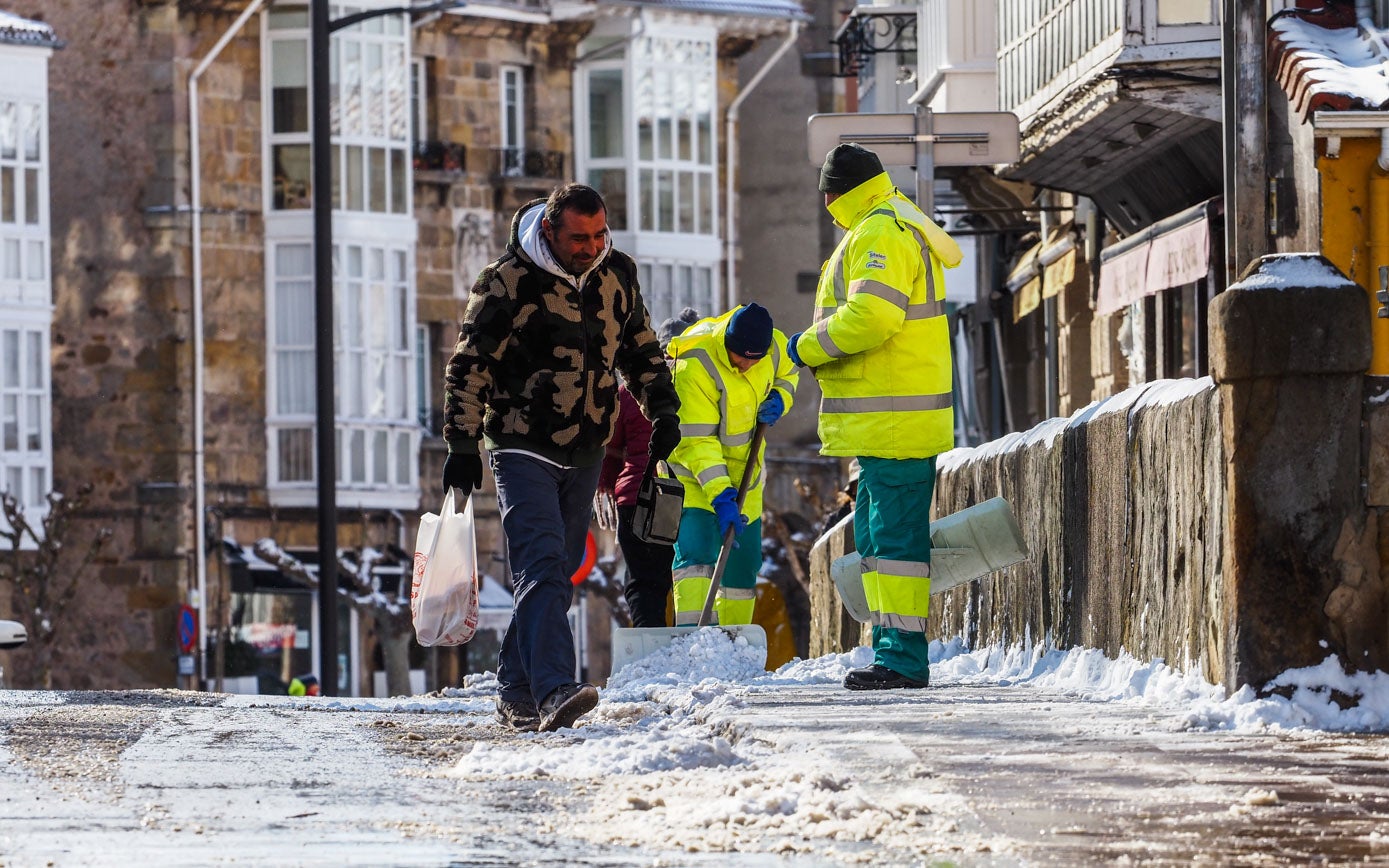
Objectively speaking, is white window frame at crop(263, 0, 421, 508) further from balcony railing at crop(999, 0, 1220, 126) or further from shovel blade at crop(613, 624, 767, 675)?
shovel blade at crop(613, 624, 767, 675)

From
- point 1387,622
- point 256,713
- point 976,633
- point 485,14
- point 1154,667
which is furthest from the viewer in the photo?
point 485,14

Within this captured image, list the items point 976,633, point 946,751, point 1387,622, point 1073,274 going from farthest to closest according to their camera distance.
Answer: point 1073,274
point 976,633
point 1387,622
point 946,751

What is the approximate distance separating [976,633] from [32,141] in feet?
101

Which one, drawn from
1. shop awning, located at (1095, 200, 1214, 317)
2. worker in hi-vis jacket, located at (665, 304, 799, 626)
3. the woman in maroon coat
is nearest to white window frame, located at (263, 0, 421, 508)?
shop awning, located at (1095, 200, 1214, 317)

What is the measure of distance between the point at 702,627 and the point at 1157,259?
1035cm

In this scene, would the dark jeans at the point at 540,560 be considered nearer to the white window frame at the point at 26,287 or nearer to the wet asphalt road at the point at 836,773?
the wet asphalt road at the point at 836,773

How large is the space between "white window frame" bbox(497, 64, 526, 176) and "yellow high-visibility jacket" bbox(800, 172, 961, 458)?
113 feet

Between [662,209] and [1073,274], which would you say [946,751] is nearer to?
[1073,274]

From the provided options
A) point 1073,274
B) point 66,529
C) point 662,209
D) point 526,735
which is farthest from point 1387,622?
point 662,209

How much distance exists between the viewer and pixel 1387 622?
8.46 metres

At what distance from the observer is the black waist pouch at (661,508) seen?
13.2 m

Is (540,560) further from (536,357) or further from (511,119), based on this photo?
(511,119)

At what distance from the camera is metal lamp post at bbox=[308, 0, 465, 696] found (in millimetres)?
25438

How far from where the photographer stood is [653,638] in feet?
43.0
